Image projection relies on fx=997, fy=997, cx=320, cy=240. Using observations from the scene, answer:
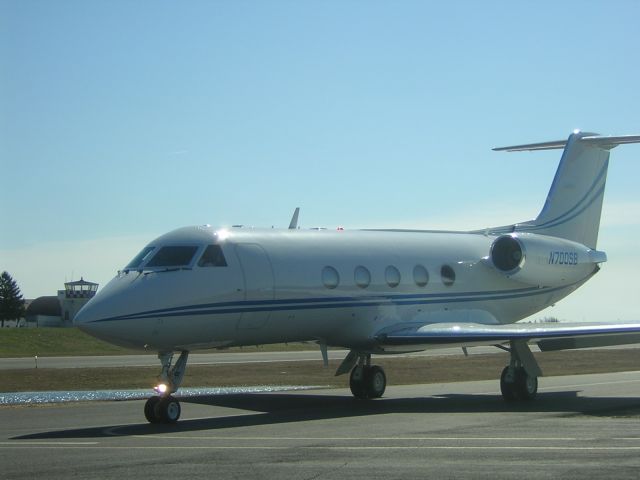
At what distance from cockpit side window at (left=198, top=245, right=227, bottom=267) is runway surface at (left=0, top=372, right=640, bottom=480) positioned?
108 inches

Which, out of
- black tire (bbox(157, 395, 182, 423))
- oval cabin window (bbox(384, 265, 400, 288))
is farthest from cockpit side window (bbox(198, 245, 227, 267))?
oval cabin window (bbox(384, 265, 400, 288))

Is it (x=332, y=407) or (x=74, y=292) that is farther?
(x=74, y=292)

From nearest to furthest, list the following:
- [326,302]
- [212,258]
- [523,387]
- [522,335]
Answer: [212,258]
[522,335]
[326,302]
[523,387]

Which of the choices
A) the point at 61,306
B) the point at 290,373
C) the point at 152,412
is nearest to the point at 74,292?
the point at 61,306

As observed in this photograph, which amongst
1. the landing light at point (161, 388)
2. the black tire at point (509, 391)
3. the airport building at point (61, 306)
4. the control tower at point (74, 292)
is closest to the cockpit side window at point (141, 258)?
the landing light at point (161, 388)

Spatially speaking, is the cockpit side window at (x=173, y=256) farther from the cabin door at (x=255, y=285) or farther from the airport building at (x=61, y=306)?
the airport building at (x=61, y=306)

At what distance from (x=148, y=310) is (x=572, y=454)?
786 cm

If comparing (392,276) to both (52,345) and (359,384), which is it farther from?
(52,345)

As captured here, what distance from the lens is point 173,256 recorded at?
17.9 metres

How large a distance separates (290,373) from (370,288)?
11019 millimetres

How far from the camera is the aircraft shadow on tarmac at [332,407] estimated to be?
15.9 m

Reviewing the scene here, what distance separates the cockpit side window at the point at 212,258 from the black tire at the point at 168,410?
269 centimetres

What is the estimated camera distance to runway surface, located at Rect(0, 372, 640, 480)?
10.9 m

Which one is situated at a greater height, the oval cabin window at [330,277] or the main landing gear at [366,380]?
the oval cabin window at [330,277]
